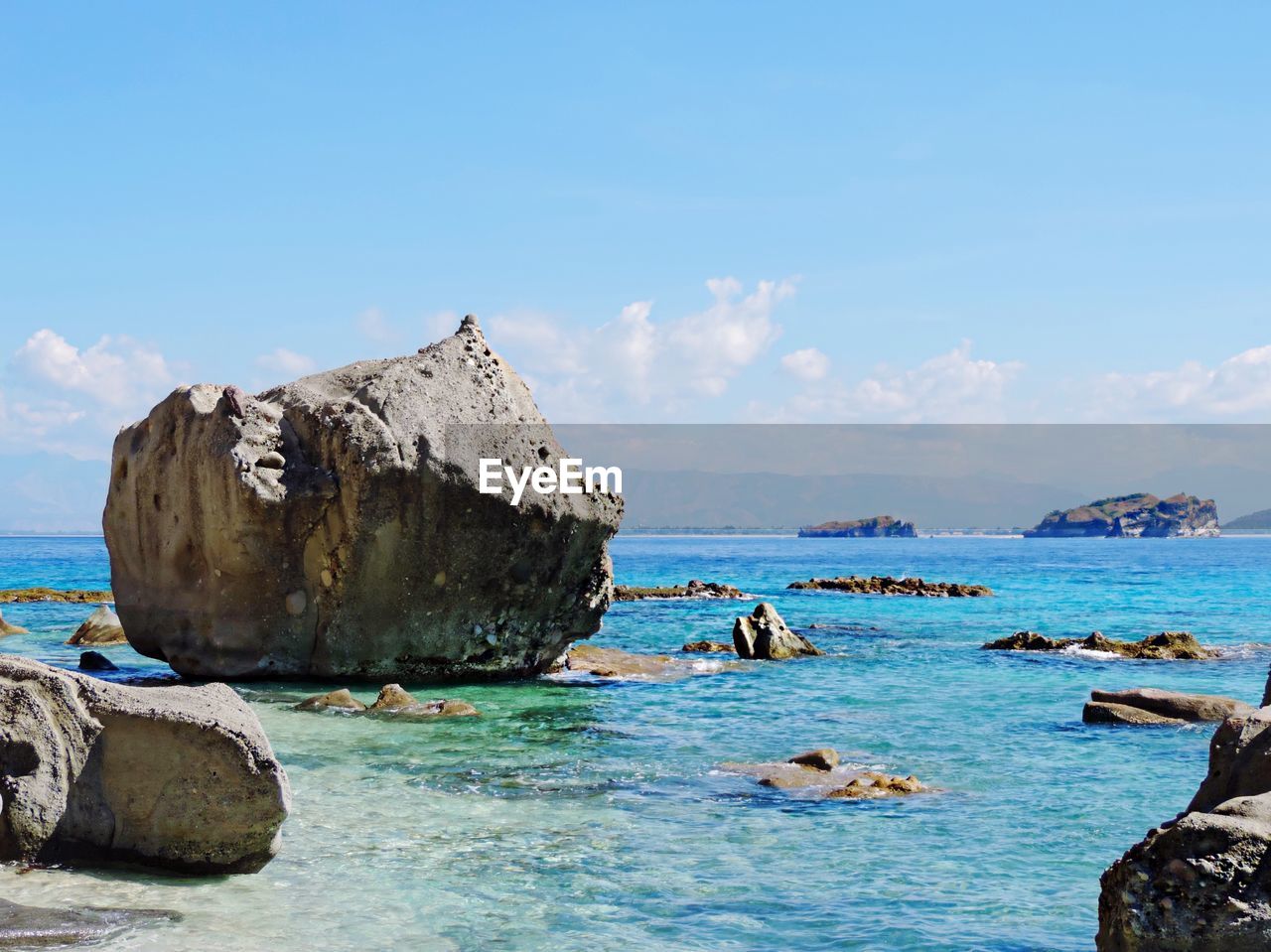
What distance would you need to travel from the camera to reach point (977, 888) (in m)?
9.44

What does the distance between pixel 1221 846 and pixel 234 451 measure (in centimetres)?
1450

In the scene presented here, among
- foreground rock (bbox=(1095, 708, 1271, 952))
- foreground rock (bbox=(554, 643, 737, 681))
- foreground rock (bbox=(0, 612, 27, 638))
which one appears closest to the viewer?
foreground rock (bbox=(1095, 708, 1271, 952))

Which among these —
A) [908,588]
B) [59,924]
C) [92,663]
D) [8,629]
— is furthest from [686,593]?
[59,924]

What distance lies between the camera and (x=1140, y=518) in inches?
7367

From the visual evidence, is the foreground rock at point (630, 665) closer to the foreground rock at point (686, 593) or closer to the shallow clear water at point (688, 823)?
the shallow clear water at point (688, 823)

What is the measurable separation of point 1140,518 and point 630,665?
17852 centimetres

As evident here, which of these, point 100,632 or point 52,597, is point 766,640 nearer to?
point 100,632

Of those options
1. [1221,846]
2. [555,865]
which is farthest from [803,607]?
[1221,846]

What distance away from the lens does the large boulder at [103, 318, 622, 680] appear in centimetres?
1805

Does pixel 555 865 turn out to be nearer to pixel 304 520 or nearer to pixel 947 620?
pixel 304 520

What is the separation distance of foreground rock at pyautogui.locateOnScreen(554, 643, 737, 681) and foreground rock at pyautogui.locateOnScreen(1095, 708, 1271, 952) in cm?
1604

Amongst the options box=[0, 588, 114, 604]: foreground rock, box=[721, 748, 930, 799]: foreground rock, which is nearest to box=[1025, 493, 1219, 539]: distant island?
box=[0, 588, 114, 604]: foreground rock

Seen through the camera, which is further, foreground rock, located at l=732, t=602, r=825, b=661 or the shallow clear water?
foreground rock, located at l=732, t=602, r=825, b=661

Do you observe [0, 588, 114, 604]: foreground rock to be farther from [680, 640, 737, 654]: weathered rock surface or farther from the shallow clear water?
[680, 640, 737, 654]: weathered rock surface
